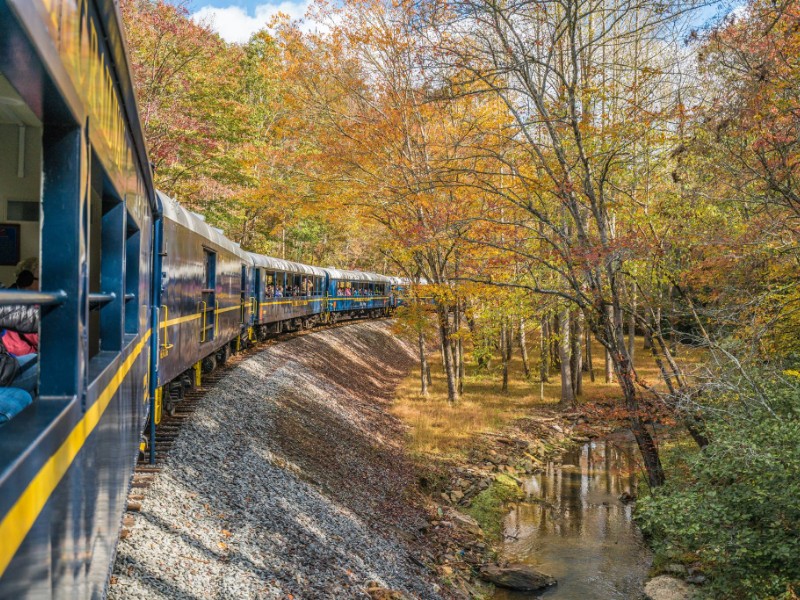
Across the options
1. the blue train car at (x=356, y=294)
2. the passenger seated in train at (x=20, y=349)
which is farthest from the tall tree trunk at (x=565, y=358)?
the passenger seated in train at (x=20, y=349)

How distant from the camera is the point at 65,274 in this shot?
1974mm

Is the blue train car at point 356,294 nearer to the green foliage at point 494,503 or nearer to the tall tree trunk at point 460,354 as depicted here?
the tall tree trunk at point 460,354

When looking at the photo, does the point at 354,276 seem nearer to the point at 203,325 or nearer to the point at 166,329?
the point at 203,325

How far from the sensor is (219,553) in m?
6.40

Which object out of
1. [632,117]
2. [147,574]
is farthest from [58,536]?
[632,117]

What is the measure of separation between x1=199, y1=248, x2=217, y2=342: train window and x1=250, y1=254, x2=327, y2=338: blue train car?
7.52 m

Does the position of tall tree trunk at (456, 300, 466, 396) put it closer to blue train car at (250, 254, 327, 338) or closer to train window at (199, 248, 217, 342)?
blue train car at (250, 254, 327, 338)

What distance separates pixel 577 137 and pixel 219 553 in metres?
8.53

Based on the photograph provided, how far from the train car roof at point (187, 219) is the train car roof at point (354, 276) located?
65.0 ft

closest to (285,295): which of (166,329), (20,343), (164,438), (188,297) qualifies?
(188,297)

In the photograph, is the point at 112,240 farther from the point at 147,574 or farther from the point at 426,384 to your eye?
the point at 426,384

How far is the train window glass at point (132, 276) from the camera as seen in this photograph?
15.0ft

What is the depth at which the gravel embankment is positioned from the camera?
5930mm

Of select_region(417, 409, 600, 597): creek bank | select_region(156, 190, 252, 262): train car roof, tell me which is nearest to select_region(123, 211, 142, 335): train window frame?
select_region(156, 190, 252, 262): train car roof
